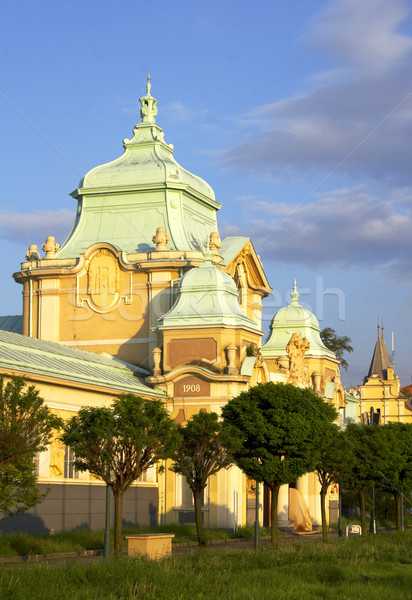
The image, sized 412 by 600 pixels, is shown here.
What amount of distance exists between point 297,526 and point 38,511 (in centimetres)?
2209

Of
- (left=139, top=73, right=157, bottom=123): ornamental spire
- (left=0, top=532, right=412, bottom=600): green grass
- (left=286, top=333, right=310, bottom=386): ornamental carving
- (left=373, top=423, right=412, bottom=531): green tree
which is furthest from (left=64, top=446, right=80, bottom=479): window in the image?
(left=139, top=73, right=157, bottom=123): ornamental spire

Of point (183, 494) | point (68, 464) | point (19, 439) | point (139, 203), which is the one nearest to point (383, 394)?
point (139, 203)

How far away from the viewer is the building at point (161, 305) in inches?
2076

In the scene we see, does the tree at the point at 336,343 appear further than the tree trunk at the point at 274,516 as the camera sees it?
Yes

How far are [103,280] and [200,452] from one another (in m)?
20.2

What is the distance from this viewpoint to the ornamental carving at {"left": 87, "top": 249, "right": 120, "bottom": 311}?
58.9 metres

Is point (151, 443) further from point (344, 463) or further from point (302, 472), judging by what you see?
point (344, 463)

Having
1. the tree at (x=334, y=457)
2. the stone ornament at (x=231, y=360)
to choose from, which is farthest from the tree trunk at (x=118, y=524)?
the stone ornament at (x=231, y=360)

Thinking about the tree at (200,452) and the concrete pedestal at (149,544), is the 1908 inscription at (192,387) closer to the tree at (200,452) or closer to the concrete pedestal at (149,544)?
the tree at (200,452)

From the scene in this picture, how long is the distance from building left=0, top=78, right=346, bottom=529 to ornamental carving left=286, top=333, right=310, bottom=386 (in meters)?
0.09

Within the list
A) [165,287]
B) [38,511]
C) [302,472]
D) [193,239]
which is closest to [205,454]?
[302,472]

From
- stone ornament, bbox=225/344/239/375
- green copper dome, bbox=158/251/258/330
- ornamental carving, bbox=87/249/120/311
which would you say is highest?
ornamental carving, bbox=87/249/120/311

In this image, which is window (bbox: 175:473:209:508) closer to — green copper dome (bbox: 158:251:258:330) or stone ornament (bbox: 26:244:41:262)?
green copper dome (bbox: 158:251:258:330)

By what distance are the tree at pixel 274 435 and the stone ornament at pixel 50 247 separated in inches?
875
